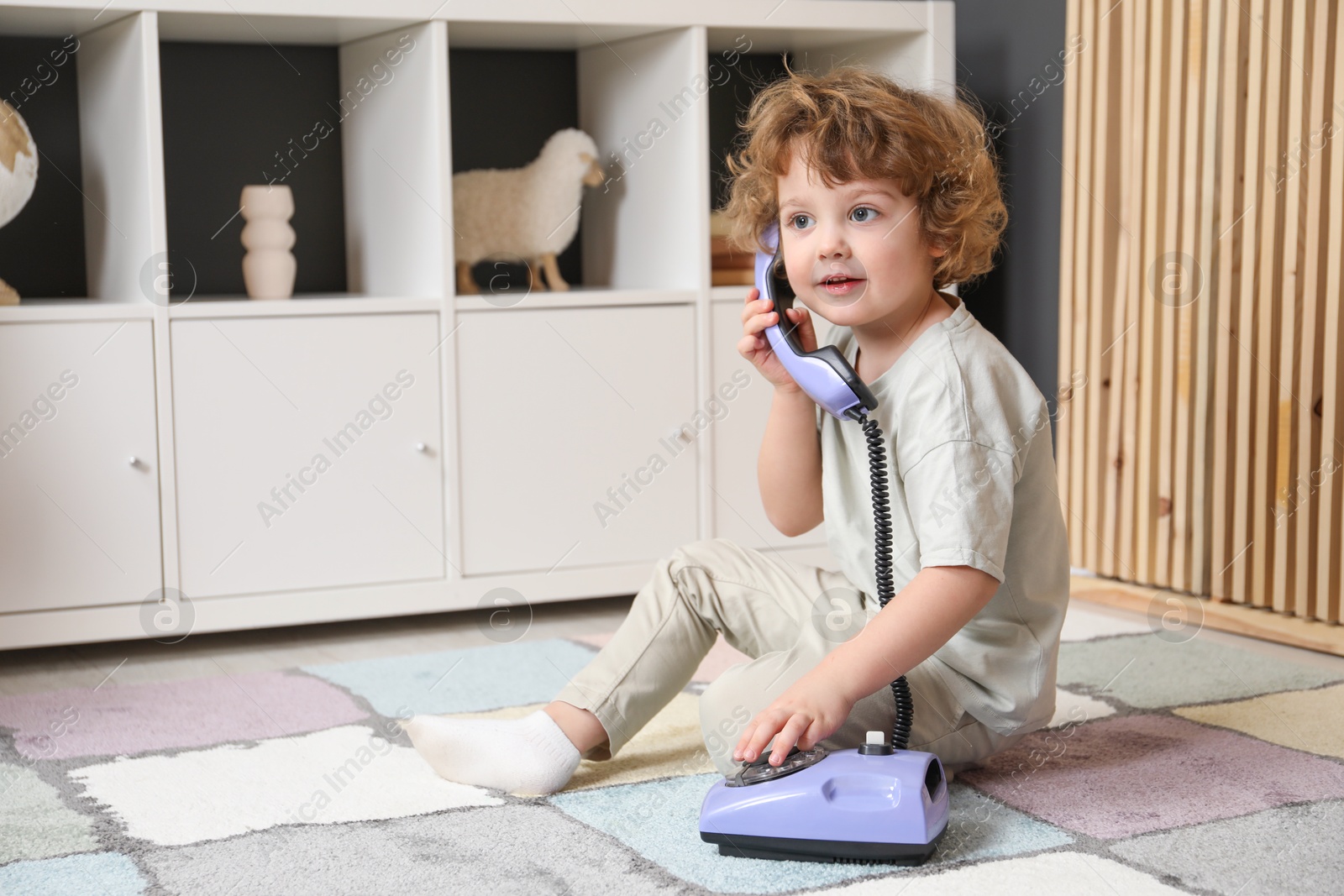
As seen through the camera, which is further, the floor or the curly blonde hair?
the floor

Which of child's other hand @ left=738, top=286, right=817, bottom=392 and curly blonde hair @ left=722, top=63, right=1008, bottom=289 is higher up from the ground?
curly blonde hair @ left=722, top=63, right=1008, bottom=289

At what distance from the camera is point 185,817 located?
4.17 feet

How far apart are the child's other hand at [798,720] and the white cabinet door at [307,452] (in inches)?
41.2

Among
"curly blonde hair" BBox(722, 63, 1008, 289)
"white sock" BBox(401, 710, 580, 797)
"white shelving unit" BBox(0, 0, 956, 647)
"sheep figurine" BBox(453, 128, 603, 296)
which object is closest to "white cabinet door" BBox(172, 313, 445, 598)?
"white shelving unit" BBox(0, 0, 956, 647)

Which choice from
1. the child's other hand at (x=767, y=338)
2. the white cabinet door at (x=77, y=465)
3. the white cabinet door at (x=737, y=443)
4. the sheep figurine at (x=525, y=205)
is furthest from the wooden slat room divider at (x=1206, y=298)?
the white cabinet door at (x=77, y=465)

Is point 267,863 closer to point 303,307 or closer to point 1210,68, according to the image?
point 303,307

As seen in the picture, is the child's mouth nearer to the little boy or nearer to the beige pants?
the little boy

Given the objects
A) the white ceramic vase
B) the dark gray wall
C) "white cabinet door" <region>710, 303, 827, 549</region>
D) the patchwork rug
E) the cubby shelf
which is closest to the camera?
the patchwork rug

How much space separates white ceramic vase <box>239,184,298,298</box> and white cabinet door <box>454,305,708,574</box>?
28cm

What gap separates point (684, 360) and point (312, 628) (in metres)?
0.71

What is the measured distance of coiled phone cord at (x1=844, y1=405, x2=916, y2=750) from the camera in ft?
3.97

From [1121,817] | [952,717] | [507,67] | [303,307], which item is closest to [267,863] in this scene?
[952,717]

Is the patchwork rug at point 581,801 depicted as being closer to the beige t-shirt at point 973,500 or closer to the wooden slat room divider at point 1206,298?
the beige t-shirt at point 973,500

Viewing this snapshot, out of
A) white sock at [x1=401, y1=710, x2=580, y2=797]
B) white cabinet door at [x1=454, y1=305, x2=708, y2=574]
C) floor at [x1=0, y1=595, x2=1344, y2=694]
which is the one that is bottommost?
floor at [x1=0, y1=595, x2=1344, y2=694]
